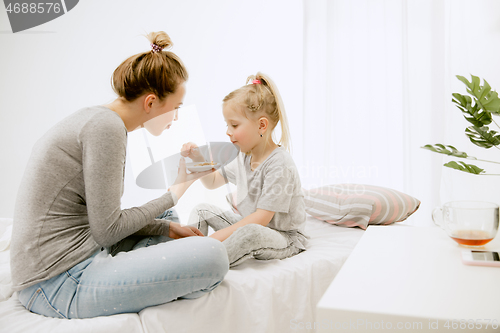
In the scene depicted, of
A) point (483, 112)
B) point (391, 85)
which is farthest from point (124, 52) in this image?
point (483, 112)

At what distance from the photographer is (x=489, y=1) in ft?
6.50

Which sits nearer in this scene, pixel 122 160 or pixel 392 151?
pixel 122 160

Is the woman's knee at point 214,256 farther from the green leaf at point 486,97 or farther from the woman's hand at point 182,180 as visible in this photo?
the green leaf at point 486,97

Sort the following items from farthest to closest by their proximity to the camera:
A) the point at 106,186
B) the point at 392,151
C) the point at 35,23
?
1. the point at 35,23
2. the point at 392,151
3. the point at 106,186

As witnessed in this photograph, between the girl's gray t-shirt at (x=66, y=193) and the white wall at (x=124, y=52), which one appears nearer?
the girl's gray t-shirt at (x=66, y=193)

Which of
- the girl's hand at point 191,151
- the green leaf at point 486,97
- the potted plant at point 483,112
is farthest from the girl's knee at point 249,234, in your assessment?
the green leaf at point 486,97

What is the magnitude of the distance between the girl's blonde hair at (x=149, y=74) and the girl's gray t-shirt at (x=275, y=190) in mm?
408

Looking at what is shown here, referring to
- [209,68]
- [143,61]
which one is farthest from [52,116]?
[143,61]

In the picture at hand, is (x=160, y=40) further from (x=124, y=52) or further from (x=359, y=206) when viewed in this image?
(x=124, y=52)

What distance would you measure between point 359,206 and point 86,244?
1.06m

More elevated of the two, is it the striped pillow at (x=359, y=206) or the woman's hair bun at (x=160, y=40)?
the woman's hair bun at (x=160, y=40)

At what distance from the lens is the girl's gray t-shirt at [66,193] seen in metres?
0.83

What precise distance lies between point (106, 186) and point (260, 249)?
1.59ft

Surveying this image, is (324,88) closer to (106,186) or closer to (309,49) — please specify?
(309,49)
